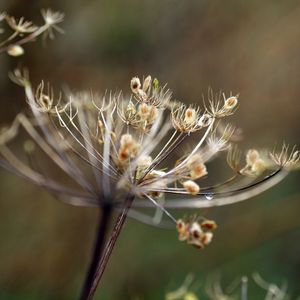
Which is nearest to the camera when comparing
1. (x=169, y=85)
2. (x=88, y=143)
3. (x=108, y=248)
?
(x=108, y=248)

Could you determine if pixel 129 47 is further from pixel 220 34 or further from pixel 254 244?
pixel 254 244

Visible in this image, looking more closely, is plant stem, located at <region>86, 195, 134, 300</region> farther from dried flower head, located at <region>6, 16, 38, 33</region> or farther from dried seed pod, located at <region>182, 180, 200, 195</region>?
dried flower head, located at <region>6, 16, 38, 33</region>

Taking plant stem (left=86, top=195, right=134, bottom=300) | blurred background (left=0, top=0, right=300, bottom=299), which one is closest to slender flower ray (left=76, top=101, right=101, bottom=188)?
plant stem (left=86, top=195, right=134, bottom=300)

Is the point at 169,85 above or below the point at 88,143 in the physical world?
above

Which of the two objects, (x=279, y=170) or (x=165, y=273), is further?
(x=165, y=273)

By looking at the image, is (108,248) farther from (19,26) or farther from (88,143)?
(19,26)

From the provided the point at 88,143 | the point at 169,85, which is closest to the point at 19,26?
the point at 88,143

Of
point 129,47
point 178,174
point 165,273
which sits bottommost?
point 178,174

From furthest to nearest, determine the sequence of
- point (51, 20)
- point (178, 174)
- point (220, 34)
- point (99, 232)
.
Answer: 1. point (220, 34)
2. point (51, 20)
3. point (178, 174)
4. point (99, 232)

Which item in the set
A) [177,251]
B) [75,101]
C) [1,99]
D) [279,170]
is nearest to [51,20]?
[75,101]
